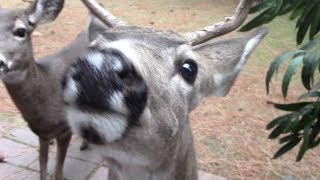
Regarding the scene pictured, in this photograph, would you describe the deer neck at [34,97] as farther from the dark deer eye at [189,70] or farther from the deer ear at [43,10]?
the dark deer eye at [189,70]

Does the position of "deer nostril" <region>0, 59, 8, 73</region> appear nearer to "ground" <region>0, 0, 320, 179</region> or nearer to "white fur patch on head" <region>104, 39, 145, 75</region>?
"ground" <region>0, 0, 320, 179</region>

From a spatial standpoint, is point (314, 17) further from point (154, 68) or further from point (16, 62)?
point (16, 62)

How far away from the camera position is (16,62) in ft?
11.8

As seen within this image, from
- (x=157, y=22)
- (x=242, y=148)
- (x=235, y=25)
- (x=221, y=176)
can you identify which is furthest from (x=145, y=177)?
(x=157, y=22)

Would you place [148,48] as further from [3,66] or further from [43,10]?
[43,10]

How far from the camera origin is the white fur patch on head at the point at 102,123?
1577 millimetres

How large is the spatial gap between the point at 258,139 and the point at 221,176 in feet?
2.83

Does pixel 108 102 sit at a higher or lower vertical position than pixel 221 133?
higher

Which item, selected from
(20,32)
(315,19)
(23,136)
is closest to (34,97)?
(20,32)

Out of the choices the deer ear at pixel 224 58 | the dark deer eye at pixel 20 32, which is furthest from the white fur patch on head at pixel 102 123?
the dark deer eye at pixel 20 32

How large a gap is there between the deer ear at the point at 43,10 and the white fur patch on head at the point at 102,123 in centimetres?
242

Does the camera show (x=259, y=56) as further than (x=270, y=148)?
Yes

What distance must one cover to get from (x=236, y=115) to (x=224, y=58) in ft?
9.75

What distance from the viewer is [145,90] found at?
1.65 meters
